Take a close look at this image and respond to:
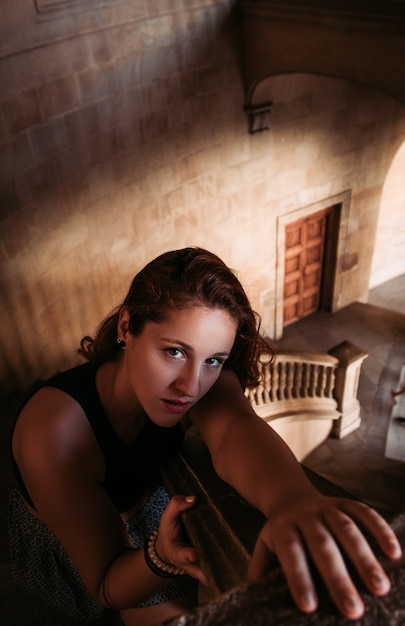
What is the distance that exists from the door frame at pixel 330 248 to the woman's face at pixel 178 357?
6500 millimetres

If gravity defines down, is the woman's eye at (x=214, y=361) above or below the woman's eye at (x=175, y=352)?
below

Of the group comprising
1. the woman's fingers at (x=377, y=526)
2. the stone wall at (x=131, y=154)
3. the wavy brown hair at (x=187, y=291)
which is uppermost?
the wavy brown hair at (x=187, y=291)

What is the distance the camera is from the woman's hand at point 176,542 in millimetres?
1132

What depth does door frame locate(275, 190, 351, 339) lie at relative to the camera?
7818mm

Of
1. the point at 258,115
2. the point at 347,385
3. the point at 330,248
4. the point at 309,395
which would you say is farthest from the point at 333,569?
the point at 330,248

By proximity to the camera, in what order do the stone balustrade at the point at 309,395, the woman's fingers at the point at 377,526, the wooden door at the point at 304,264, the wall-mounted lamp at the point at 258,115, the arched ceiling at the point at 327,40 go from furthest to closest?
the wooden door at the point at 304,264 < the wall-mounted lamp at the point at 258,115 < the stone balustrade at the point at 309,395 < the arched ceiling at the point at 327,40 < the woman's fingers at the point at 377,526

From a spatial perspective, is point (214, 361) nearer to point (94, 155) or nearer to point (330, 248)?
point (94, 155)

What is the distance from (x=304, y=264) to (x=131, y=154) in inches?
168

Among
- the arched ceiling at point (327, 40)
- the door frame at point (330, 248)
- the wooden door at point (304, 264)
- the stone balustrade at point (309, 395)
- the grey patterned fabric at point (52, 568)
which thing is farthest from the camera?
the wooden door at point (304, 264)

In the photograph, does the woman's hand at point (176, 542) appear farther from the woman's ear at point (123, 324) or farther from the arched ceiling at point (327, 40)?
the arched ceiling at point (327, 40)

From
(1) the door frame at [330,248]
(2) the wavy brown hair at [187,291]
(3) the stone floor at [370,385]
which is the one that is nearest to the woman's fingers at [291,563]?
(2) the wavy brown hair at [187,291]

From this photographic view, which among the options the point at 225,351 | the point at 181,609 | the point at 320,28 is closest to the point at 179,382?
the point at 225,351

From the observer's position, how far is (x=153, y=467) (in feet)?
5.44

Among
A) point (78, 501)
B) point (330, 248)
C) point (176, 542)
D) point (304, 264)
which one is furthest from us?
point (330, 248)
